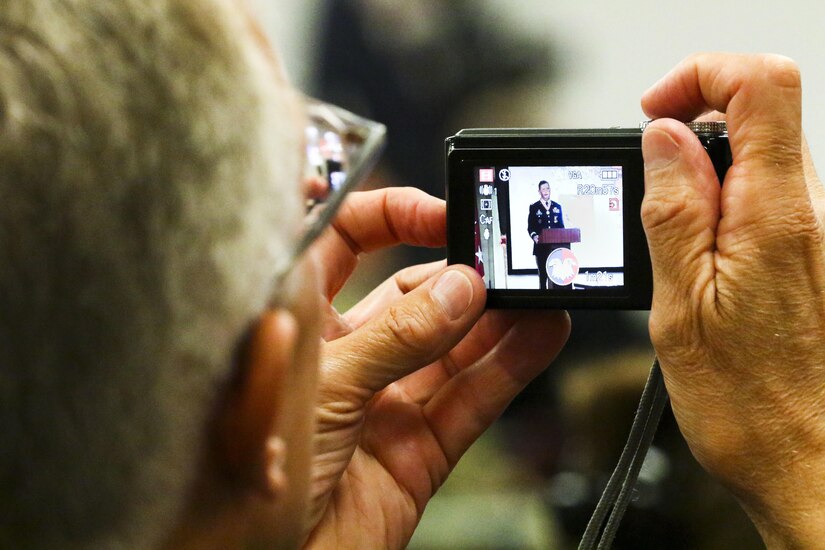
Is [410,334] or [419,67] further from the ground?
[419,67]

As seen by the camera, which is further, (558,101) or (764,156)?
(558,101)

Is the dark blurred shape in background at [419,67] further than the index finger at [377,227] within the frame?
Yes

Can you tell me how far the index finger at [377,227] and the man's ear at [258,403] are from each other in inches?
22.2

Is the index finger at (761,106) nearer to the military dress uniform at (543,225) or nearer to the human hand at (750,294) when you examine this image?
the human hand at (750,294)

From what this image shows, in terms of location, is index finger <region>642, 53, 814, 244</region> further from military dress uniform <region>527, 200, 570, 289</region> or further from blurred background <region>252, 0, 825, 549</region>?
blurred background <region>252, 0, 825, 549</region>

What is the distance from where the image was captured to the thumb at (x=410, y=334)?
2.59 feet

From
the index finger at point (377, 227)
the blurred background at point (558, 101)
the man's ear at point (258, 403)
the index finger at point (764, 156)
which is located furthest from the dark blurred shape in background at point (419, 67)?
the man's ear at point (258, 403)

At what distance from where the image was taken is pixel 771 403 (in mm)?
744

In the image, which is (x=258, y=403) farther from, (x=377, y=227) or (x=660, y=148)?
(x=377, y=227)

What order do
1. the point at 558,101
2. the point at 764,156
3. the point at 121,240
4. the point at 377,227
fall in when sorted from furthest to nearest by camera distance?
the point at 558,101, the point at 377,227, the point at 764,156, the point at 121,240

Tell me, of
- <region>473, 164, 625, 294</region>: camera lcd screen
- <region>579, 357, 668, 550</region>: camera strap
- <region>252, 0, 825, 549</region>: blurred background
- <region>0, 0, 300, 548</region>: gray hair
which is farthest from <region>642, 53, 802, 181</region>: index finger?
<region>252, 0, 825, 549</region>: blurred background

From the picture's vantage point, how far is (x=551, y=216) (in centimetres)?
83

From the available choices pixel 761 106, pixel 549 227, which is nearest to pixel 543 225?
pixel 549 227

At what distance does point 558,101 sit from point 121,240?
3.90 feet
